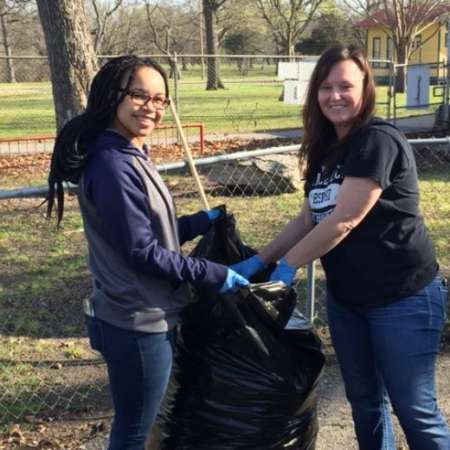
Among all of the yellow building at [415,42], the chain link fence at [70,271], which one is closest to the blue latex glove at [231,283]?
the chain link fence at [70,271]

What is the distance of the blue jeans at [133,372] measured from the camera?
2.01 m

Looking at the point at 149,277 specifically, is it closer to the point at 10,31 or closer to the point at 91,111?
the point at 91,111

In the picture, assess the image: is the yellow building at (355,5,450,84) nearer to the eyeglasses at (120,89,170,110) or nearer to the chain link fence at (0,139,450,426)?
the chain link fence at (0,139,450,426)

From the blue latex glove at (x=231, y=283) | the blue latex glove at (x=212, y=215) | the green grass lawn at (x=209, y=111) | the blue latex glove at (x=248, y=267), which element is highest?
the blue latex glove at (x=212, y=215)

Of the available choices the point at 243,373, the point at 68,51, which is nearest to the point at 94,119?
the point at 243,373

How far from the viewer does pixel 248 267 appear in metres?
2.30

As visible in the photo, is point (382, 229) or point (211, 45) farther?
point (211, 45)

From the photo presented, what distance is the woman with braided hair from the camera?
1862 mm

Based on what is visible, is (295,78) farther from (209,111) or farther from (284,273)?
(284,273)

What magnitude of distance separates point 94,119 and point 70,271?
3527mm

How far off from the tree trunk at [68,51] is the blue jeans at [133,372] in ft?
16.2

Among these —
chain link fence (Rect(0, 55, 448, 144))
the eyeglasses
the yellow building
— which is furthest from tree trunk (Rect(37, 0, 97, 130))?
the yellow building

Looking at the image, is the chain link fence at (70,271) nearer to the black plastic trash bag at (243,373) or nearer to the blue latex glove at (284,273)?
Result: the black plastic trash bag at (243,373)

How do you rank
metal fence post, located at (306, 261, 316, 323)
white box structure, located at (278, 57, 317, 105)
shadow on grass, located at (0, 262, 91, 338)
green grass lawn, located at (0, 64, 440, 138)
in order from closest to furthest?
metal fence post, located at (306, 261, 316, 323), shadow on grass, located at (0, 262, 91, 338), white box structure, located at (278, 57, 317, 105), green grass lawn, located at (0, 64, 440, 138)
